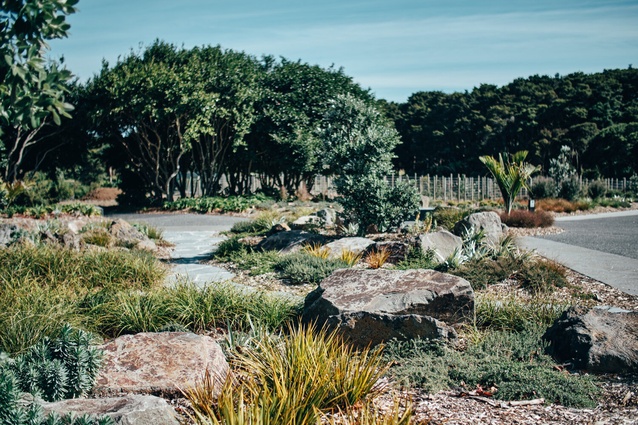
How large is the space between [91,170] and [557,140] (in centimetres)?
3399

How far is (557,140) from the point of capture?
39.2 m

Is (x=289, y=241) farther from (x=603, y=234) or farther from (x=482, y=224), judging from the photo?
(x=603, y=234)

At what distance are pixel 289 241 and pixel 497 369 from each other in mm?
7112

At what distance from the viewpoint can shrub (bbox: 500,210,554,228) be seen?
16.1 metres

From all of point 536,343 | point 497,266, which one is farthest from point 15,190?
point 536,343

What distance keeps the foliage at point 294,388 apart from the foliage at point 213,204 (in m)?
18.8

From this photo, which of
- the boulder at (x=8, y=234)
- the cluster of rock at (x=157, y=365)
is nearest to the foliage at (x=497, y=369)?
the cluster of rock at (x=157, y=365)

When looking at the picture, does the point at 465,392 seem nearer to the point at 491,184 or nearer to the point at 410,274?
the point at 410,274

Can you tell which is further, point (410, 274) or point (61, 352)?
point (410, 274)

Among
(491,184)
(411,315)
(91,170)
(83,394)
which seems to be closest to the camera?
(83,394)

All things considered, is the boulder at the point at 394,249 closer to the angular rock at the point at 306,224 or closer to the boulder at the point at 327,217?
the angular rock at the point at 306,224

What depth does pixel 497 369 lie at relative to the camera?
14.1ft

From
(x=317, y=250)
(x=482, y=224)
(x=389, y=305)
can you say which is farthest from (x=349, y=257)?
(x=389, y=305)

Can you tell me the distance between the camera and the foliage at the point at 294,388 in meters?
3.21
